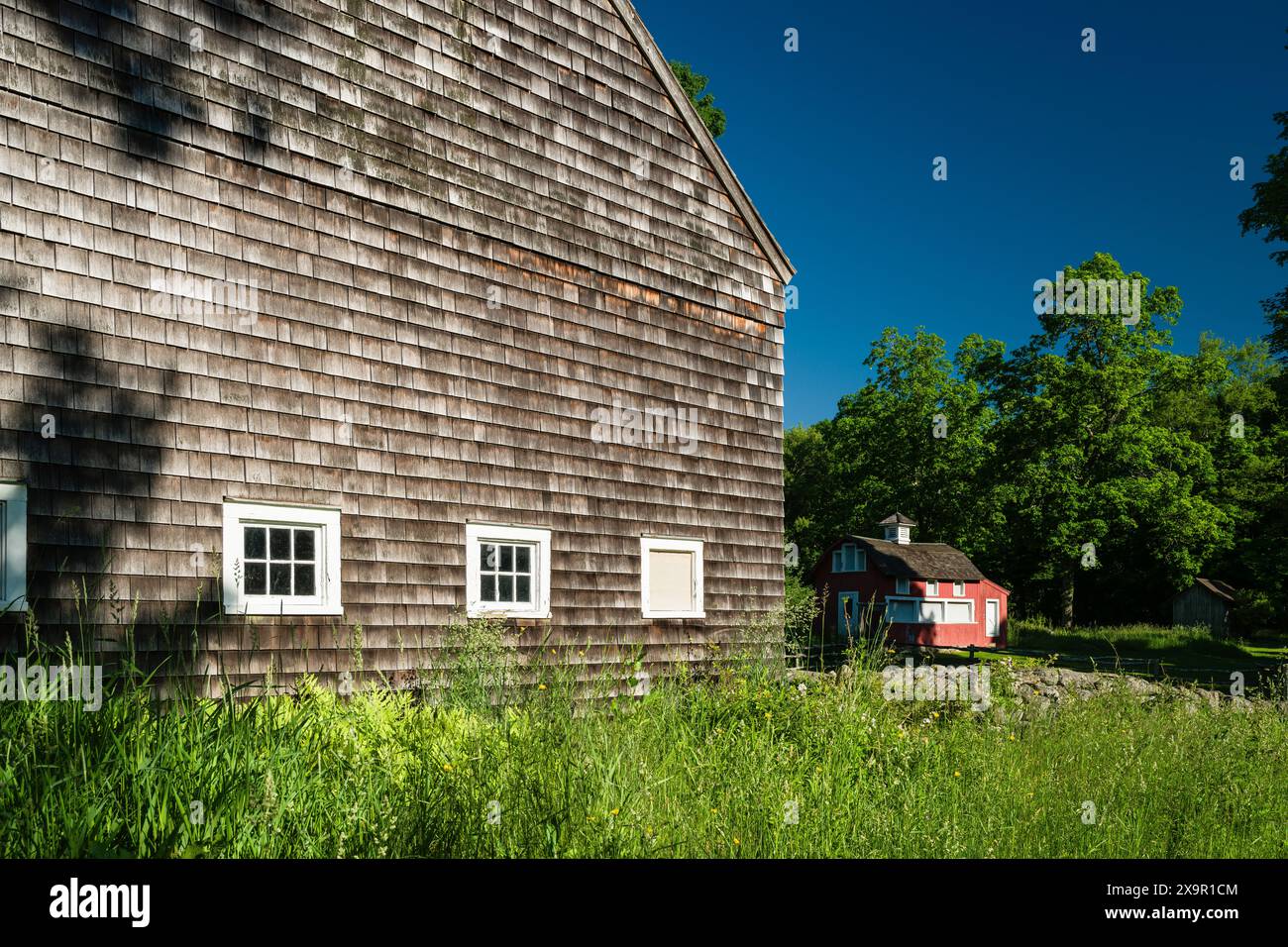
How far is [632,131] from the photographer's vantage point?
11.0 m

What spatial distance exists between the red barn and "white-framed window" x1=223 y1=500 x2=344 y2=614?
1200 inches

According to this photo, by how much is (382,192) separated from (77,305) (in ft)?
9.28

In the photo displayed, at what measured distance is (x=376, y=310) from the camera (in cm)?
866

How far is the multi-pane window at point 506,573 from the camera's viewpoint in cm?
942

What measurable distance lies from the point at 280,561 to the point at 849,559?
34211mm

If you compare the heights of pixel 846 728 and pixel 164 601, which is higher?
pixel 164 601

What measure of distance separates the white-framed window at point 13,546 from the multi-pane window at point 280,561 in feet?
4.97

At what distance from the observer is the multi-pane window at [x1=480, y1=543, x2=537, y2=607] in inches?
371

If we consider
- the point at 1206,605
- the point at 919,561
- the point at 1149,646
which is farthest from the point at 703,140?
the point at 1206,605

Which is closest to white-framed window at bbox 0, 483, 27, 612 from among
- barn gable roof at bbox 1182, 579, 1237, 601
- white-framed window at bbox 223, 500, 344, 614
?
white-framed window at bbox 223, 500, 344, 614

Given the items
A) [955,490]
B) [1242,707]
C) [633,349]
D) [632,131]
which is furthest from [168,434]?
[955,490]

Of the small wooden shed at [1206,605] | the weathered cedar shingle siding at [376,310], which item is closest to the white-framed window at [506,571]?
the weathered cedar shingle siding at [376,310]

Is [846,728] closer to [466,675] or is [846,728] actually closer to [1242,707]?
[466,675]

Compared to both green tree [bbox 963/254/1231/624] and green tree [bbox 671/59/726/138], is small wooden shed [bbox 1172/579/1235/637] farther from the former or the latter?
green tree [bbox 671/59/726/138]
